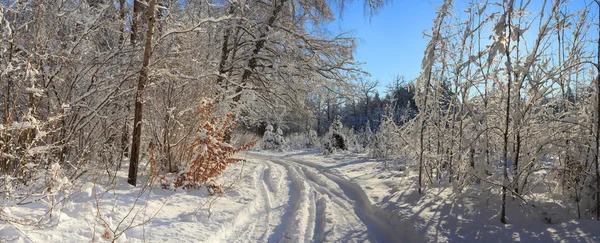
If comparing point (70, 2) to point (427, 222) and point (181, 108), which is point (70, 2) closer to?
point (181, 108)

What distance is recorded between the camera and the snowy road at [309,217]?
3877mm

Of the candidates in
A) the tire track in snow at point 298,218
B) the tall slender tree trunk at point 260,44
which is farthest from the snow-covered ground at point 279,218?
the tall slender tree trunk at point 260,44

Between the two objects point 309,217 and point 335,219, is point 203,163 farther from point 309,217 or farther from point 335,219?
point 335,219

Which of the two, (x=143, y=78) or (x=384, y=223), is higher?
(x=143, y=78)

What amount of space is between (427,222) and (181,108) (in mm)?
4784

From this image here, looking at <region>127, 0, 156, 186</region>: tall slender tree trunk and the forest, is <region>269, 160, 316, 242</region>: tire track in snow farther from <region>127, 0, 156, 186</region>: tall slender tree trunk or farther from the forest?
<region>127, 0, 156, 186</region>: tall slender tree trunk

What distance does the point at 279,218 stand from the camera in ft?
15.0

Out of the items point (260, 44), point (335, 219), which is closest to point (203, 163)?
point (335, 219)

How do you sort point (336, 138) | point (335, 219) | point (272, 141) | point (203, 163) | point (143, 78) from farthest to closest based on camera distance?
point (272, 141) → point (336, 138) → point (203, 163) → point (143, 78) → point (335, 219)

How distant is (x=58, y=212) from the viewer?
316cm

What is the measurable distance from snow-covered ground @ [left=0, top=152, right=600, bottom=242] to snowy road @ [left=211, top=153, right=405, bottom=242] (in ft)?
0.04

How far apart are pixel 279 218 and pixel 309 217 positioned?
41 centimetres

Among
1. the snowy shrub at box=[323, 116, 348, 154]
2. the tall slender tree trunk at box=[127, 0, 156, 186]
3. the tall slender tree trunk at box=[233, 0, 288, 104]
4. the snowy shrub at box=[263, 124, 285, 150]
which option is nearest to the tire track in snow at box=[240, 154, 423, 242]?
the tall slender tree trunk at box=[127, 0, 156, 186]

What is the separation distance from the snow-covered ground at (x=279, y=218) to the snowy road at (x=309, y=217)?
0.04ft
